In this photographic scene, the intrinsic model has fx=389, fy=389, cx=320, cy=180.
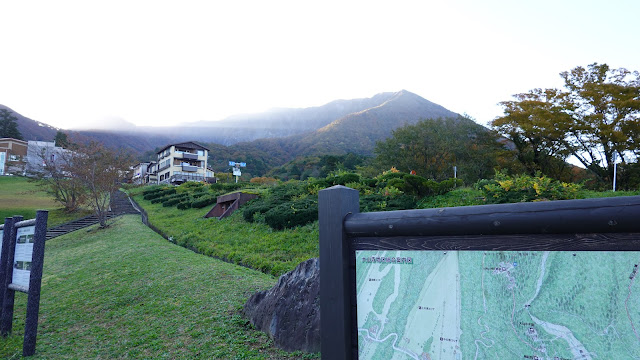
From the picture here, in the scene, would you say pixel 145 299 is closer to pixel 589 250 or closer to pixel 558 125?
pixel 589 250

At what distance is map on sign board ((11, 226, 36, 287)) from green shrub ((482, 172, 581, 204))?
9.61m

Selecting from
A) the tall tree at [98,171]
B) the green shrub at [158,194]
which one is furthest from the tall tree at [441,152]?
the green shrub at [158,194]

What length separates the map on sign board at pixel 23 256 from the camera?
5.37 metres

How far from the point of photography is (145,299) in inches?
271

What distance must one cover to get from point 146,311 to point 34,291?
5.25 feet

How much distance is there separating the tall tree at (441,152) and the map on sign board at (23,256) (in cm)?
2018

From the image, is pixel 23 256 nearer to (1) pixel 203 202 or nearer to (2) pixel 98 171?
(2) pixel 98 171

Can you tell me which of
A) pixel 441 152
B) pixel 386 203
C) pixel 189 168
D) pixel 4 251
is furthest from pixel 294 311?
pixel 189 168

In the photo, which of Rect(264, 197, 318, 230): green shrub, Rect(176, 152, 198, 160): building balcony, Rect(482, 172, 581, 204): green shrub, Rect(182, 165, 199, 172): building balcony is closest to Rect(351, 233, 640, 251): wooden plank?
Rect(482, 172, 581, 204): green shrub

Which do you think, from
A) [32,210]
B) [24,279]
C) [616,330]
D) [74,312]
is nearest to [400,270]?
[616,330]

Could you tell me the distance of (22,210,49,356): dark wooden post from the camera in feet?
16.7

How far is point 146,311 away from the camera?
6.24 m

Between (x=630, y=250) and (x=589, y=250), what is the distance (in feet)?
0.39

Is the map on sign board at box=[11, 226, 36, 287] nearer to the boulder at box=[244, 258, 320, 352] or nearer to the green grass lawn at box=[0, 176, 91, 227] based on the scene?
the boulder at box=[244, 258, 320, 352]
